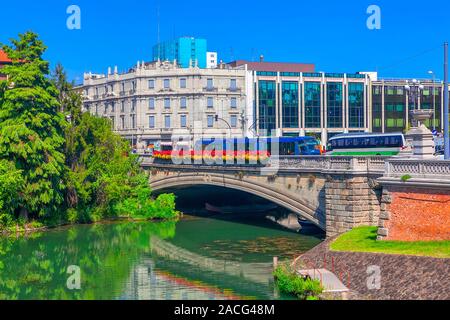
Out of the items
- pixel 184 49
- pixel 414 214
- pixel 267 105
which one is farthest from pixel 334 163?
pixel 184 49

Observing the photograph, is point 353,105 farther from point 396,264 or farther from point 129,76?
point 396,264

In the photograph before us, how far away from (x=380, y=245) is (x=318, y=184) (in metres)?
14.9

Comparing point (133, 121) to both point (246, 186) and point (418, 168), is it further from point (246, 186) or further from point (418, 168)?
point (418, 168)

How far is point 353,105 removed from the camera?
4473 inches

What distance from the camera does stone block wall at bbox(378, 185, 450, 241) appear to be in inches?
1260

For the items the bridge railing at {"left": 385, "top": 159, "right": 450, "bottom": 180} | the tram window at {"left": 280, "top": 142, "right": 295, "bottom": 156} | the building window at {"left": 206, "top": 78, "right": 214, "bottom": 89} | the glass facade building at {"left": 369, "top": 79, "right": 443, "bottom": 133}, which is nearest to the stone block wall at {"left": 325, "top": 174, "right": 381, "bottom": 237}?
the bridge railing at {"left": 385, "top": 159, "right": 450, "bottom": 180}

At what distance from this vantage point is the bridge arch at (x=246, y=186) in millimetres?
50369

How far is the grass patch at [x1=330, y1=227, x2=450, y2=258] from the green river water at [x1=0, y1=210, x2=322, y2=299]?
5.26m

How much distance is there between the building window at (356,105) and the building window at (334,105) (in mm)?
1748

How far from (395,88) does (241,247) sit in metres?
71.7

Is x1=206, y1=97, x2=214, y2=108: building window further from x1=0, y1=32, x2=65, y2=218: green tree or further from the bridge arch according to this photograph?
x1=0, y1=32, x2=65, y2=218: green tree

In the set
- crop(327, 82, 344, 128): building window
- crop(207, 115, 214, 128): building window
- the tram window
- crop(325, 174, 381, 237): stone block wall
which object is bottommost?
crop(325, 174, 381, 237): stone block wall

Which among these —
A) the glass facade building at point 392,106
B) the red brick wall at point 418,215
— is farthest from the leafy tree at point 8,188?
the glass facade building at point 392,106
